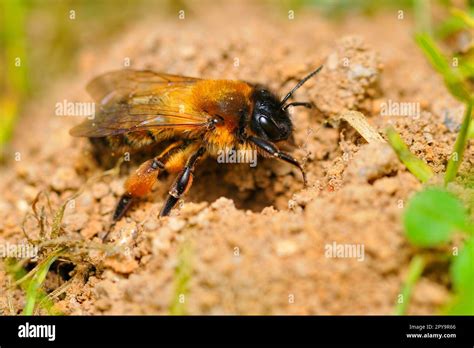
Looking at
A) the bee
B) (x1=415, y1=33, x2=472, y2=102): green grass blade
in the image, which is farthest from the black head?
(x1=415, y1=33, x2=472, y2=102): green grass blade

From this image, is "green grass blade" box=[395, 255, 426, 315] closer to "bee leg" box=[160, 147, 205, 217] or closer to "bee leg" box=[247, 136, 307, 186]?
"bee leg" box=[247, 136, 307, 186]

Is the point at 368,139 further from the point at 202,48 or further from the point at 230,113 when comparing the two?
the point at 202,48

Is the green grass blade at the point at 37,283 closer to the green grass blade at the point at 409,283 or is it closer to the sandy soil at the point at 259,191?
the sandy soil at the point at 259,191

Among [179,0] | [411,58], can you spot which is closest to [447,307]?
[411,58]

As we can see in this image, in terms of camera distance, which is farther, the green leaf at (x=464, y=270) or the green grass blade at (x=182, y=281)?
the green grass blade at (x=182, y=281)

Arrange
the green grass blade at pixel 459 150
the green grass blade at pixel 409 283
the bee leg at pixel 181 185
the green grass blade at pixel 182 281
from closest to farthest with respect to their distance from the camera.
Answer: the green grass blade at pixel 409 283
the green grass blade at pixel 182 281
the green grass blade at pixel 459 150
the bee leg at pixel 181 185

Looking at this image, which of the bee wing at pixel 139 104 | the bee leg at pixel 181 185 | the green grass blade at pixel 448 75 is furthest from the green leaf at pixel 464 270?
the bee wing at pixel 139 104
